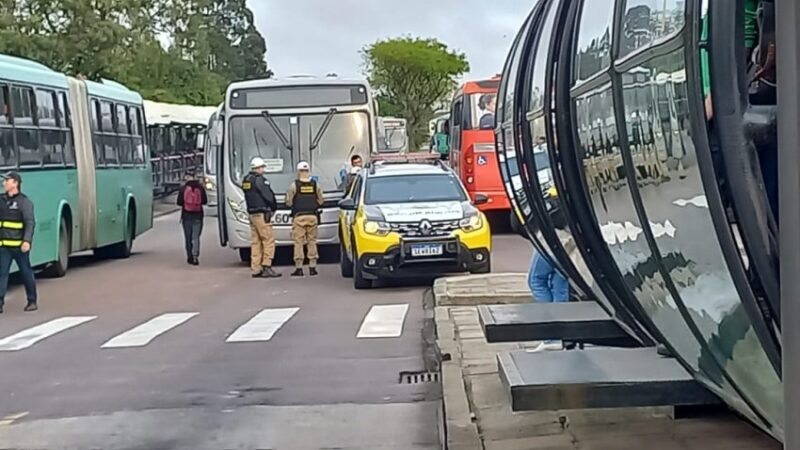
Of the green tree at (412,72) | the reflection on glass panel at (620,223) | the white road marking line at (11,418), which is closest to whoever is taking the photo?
the reflection on glass panel at (620,223)

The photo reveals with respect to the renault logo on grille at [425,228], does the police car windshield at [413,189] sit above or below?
above

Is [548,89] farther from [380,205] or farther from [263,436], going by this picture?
[380,205]

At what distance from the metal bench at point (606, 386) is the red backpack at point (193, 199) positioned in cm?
1748

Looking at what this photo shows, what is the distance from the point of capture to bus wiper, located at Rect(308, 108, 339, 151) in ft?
74.2

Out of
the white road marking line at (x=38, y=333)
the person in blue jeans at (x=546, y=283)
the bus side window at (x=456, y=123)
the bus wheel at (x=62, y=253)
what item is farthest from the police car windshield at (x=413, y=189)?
the bus side window at (x=456, y=123)

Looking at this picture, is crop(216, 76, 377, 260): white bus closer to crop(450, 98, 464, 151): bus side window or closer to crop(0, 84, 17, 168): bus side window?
crop(0, 84, 17, 168): bus side window

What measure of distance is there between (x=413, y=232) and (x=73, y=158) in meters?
7.24

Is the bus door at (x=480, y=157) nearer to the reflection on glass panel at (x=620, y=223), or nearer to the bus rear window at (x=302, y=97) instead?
the bus rear window at (x=302, y=97)

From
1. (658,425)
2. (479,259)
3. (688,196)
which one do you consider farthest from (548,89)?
(479,259)

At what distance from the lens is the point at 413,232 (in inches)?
709

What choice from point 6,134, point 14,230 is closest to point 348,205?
point 14,230

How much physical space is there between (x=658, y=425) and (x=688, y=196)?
3185mm

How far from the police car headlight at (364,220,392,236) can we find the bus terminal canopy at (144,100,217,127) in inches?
1032

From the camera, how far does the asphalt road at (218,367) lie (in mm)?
9070
